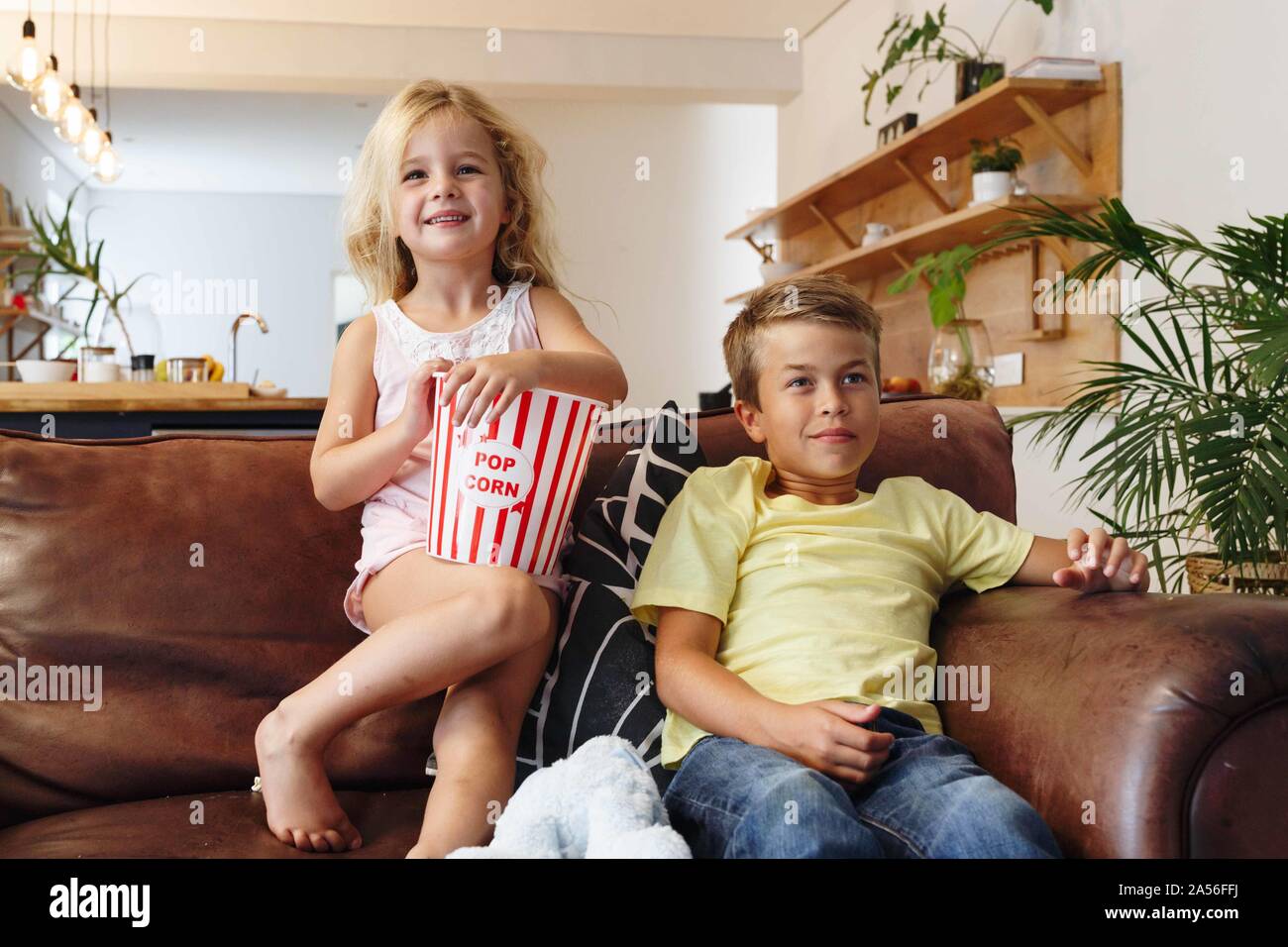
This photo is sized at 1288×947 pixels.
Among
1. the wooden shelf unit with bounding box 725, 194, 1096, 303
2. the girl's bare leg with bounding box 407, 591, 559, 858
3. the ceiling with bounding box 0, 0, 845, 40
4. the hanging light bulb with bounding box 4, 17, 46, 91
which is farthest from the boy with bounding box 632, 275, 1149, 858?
the ceiling with bounding box 0, 0, 845, 40

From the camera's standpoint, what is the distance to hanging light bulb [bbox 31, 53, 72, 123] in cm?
414

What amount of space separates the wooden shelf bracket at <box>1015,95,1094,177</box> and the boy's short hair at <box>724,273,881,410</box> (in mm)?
2298

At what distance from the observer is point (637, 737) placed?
4.26ft

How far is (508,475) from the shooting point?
1.20 metres

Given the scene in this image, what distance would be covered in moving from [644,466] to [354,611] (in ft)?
1.32

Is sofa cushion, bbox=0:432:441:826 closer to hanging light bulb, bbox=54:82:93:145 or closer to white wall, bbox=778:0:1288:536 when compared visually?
white wall, bbox=778:0:1288:536

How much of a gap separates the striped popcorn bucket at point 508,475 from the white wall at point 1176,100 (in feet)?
4.37

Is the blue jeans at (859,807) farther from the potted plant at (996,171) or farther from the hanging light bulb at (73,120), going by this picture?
the hanging light bulb at (73,120)

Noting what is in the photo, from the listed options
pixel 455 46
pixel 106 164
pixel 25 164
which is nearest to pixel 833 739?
pixel 106 164

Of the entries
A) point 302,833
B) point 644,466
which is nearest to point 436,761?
point 302,833

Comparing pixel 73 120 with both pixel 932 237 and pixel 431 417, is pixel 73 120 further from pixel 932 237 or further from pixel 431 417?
pixel 431 417

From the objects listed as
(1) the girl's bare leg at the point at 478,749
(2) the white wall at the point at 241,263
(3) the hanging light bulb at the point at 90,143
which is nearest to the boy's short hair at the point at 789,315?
(1) the girl's bare leg at the point at 478,749

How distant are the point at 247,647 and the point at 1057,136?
295cm

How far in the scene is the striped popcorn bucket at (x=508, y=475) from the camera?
3.91ft
